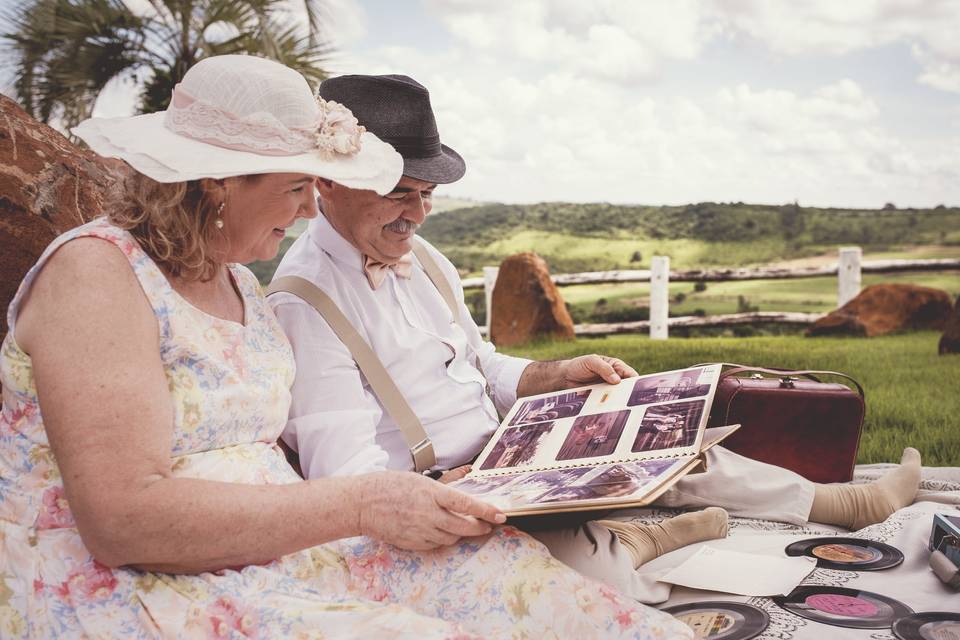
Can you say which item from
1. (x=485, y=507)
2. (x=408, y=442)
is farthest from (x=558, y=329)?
(x=485, y=507)

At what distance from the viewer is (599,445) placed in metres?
2.05

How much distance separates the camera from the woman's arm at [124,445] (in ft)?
4.60

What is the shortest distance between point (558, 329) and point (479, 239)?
7.71m

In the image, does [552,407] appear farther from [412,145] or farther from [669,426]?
[412,145]

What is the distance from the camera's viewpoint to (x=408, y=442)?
2400mm

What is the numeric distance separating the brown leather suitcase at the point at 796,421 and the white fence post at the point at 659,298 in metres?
9.68

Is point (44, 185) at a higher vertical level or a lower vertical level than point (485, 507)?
higher

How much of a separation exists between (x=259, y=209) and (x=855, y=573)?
201cm

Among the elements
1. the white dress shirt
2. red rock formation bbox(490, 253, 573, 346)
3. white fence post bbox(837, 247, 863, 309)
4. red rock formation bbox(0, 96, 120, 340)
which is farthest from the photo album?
white fence post bbox(837, 247, 863, 309)

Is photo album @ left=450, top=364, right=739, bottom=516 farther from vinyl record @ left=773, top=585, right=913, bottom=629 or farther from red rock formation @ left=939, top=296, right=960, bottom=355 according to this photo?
red rock formation @ left=939, top=296, right=960, bottom=355

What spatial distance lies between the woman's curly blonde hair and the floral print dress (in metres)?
0.05

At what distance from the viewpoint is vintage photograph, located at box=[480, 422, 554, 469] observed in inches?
83.2

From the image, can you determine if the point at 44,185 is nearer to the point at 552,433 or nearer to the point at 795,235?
the point at 552,433

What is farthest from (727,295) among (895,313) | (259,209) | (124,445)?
(124,445)
